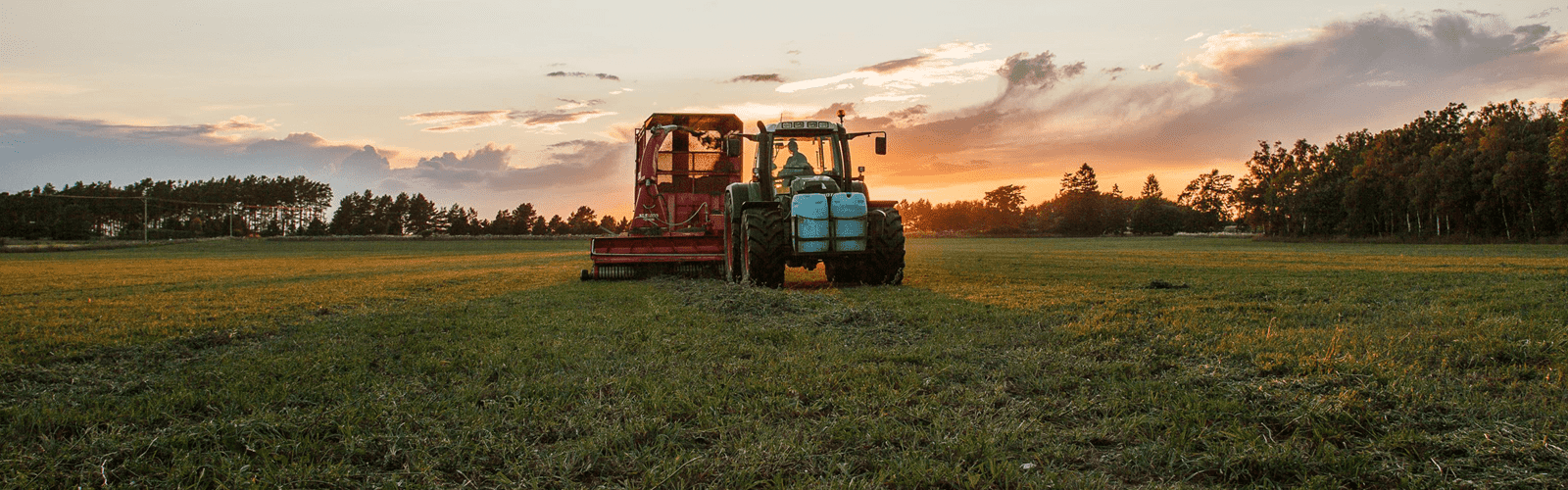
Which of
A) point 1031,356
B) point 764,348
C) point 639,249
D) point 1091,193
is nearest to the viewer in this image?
point 1031,356

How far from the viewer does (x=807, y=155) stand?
46.9ft

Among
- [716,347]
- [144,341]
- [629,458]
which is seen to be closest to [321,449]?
[629,458]

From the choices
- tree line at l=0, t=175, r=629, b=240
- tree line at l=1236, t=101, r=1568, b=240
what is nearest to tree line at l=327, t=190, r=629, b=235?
tree line at l=0, t=175, r=629, b=240

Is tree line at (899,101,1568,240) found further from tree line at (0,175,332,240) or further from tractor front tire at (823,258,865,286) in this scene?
tree line at (0,175,332,240)

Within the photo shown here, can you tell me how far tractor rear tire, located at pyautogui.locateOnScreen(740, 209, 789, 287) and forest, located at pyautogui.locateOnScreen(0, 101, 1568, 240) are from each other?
8565mm

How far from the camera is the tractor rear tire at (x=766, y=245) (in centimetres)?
1288

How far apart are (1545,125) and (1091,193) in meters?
83.5

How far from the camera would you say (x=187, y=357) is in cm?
670

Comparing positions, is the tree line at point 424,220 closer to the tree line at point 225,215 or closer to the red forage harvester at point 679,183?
the tree line at point 225,215

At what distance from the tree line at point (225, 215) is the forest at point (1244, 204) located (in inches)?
8.8

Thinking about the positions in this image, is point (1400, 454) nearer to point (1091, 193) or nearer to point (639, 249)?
point (639, 249)

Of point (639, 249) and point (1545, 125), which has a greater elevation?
point (1545, 125)

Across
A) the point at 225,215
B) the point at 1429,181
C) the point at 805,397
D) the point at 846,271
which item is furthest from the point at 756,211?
the point at 225,215

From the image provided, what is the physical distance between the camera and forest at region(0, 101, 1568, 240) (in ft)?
155
